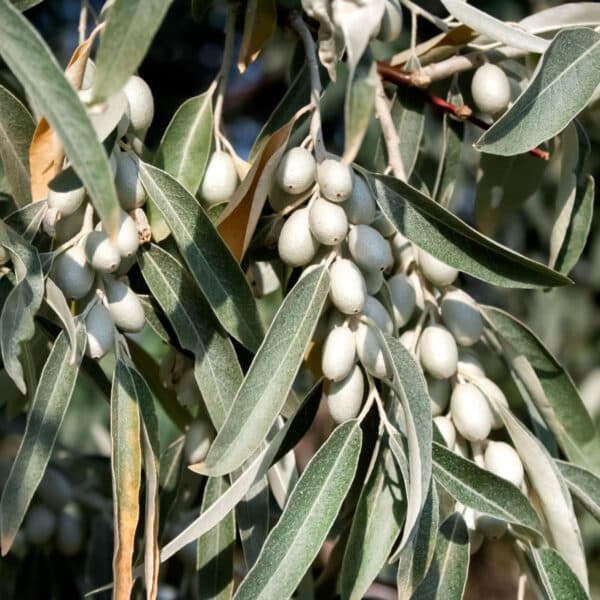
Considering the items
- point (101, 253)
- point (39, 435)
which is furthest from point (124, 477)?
point (101, 253)

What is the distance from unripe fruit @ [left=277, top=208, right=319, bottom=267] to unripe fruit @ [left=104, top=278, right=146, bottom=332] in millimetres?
127

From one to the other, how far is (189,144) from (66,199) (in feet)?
0.67

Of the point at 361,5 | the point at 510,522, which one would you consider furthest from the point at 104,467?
the point at 361,5

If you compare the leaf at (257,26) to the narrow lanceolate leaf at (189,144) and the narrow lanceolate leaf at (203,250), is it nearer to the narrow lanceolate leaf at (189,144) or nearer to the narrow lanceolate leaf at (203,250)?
the narrow lanceolate leaf at (189,144)

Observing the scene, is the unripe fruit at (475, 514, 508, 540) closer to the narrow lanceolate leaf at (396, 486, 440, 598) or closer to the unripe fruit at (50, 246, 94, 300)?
the narrow lanceolate leaf at (396, 486, 440, 598)

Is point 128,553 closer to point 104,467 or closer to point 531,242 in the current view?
point 104,467

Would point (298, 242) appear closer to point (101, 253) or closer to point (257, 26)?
point (101, 253)

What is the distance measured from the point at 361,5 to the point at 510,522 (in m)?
0.42

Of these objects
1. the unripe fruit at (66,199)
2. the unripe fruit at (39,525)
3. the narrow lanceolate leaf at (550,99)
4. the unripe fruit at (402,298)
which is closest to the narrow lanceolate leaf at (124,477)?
the unripe fruit at (66,199)

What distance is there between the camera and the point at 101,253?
2.80 ft

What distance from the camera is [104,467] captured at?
1505mm

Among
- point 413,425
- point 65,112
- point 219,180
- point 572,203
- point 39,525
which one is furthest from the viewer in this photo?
point 39,525

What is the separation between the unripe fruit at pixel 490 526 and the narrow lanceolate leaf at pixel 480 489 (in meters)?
0.07

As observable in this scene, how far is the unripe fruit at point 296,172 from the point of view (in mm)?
900
